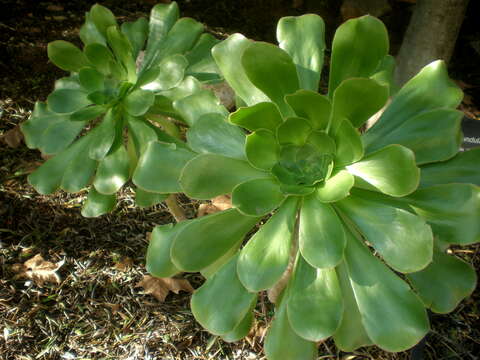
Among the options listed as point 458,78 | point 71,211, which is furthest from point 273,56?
point 458,78

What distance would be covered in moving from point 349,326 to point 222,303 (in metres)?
0.23

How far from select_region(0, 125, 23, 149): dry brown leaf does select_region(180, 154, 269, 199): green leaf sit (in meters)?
1.38

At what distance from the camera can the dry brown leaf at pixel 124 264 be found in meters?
1.54

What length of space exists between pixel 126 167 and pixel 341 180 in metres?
0.54

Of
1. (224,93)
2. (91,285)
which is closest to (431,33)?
(224,93)

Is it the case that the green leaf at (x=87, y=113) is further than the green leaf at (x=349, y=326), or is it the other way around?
the green leaf at (x=87, y=113)

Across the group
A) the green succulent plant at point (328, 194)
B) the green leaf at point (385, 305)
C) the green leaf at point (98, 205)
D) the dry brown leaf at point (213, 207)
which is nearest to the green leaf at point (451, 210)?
the green succulent plant at point (328, 194)

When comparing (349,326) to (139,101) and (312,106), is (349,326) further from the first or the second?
(139,101)

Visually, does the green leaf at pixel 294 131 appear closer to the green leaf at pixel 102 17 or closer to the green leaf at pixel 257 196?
the green leaf at pixel 257 196

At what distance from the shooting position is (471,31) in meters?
2.30

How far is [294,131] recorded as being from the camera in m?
0.85

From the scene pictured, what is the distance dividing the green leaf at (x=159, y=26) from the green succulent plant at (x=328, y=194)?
0.40 metres

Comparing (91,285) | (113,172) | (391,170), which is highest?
(391,170)

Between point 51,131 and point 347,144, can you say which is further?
point 51,131
